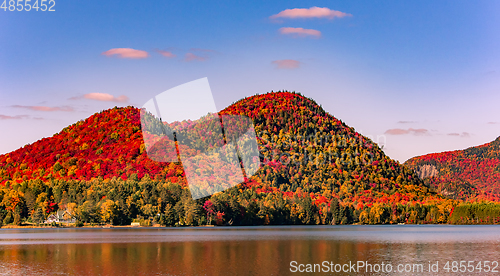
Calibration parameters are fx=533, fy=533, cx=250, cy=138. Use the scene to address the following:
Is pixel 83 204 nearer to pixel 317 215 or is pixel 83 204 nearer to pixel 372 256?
pixel 317 215

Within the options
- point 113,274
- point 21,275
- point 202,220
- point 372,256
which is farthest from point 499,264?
point 202,220

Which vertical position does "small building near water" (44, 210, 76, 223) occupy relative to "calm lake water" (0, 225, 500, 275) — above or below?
above

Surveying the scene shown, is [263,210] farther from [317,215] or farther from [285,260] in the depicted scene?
[285,260]

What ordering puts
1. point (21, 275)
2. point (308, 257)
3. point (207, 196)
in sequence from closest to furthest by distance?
1. point (21, 275)
2. point (308, 257)
3. point (207, 196)

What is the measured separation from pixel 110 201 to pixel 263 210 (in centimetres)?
5377

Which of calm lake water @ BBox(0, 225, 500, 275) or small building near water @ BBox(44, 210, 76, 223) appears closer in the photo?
calm lake water @ BBox(0, 225, 500, 275)

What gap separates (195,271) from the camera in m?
54.9

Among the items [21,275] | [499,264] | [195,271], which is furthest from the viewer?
[499,264]

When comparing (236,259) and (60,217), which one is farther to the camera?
(60,217)

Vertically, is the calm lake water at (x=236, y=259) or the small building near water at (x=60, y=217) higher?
the small building near water at (x=60, y=217)

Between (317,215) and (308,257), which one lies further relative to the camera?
(317,215)

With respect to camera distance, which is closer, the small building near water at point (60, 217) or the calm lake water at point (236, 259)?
the calm lake water at point (236, 259)

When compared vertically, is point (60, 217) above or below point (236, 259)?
above

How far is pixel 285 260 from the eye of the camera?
6581cm
